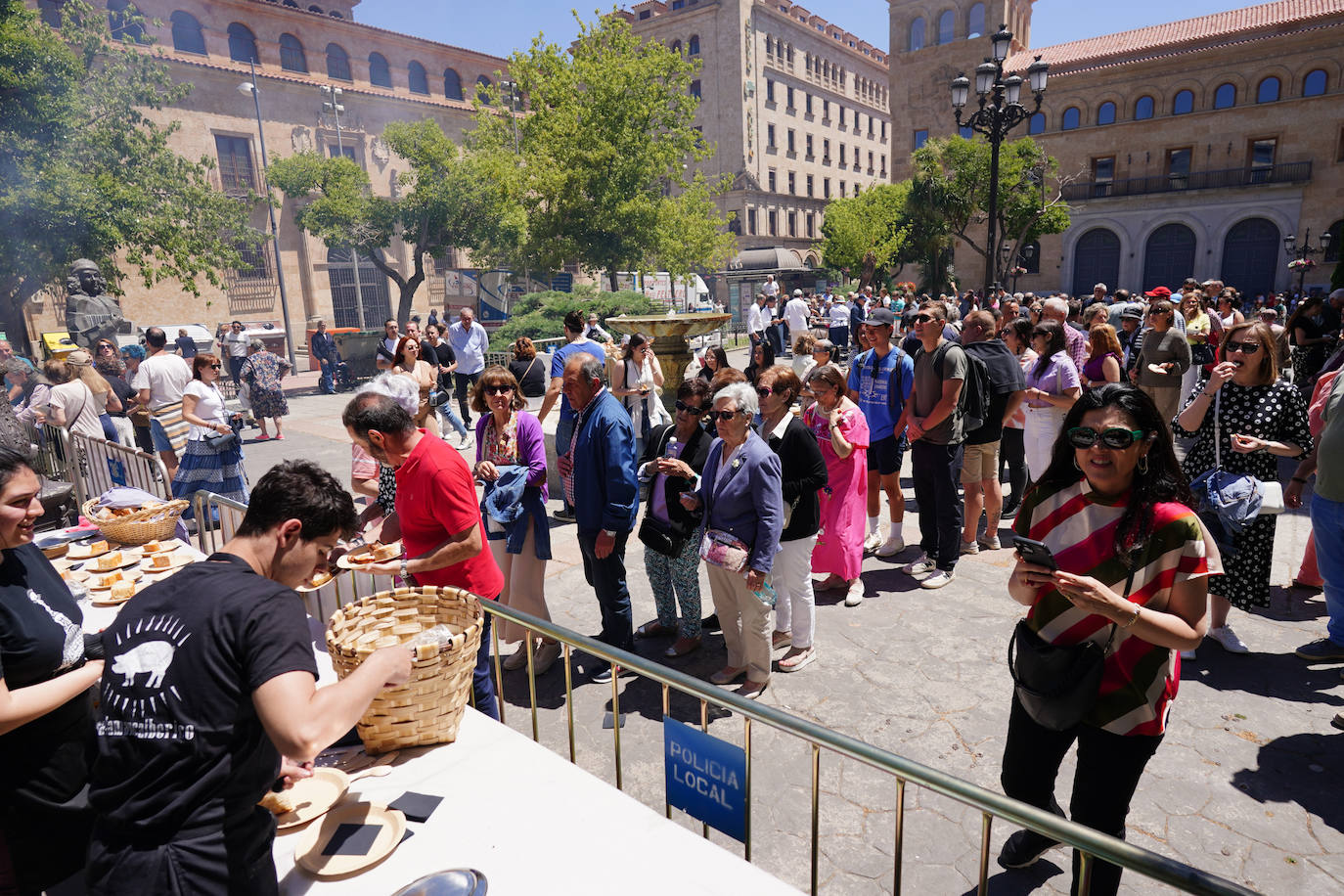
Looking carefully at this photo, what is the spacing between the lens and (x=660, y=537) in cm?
482

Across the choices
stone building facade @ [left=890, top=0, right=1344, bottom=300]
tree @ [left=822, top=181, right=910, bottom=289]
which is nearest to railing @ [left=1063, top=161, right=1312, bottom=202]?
stone building facade @ [left=890, top=0, right=1344, bottom=300]

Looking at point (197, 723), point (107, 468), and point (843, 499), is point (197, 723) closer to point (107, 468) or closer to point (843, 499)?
point (843, 499)

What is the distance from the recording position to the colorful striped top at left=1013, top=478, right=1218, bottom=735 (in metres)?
2.46

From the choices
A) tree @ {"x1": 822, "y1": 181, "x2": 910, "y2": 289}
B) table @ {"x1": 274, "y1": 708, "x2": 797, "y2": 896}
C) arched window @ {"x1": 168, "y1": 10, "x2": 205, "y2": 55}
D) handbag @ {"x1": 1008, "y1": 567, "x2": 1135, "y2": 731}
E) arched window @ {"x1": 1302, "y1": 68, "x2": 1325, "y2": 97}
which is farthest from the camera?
tree @ {"x1": 822, "y1": 181, "x2": 910, "y2": 289}

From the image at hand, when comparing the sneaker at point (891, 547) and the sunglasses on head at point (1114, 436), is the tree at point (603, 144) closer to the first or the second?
the sneaker at point (891, 547)

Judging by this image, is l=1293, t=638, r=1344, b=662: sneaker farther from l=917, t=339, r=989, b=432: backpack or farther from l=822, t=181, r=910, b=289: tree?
l=822, t=181, r=910, b=289: tree

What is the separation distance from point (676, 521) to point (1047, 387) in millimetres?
3973

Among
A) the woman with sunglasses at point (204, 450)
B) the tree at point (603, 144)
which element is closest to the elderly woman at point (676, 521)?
the woman with sunglasses at point (204, 450)

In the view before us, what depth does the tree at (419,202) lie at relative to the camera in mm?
28547

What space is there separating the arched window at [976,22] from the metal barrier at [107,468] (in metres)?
51.4

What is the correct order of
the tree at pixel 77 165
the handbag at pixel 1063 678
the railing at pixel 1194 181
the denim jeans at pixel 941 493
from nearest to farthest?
the handbag at pixel 1063 678, the denim jeans at pixel 941 493, the tree at pixel 77 165, the railing at pixel 1194 181

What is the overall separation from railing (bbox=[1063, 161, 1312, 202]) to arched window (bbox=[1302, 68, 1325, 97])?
317cm

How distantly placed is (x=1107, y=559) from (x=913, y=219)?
41.0 m

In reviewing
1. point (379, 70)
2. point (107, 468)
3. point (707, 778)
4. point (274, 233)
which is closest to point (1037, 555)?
point (707, 778)
